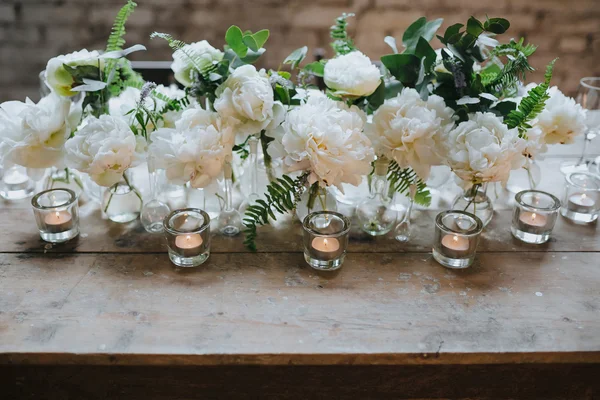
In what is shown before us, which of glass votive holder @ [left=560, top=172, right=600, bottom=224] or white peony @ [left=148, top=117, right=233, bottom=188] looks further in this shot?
glass votive holder @ [left=560, top=172, right=600, bottom=224]

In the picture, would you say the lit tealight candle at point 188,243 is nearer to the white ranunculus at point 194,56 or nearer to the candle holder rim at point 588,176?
the white ranunculus at point 194,56

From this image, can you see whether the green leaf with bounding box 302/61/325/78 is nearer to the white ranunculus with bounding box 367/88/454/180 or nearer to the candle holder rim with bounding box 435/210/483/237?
the white ranunculus with bounding box 367/88/454/180

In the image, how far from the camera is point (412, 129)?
1036 millimetres

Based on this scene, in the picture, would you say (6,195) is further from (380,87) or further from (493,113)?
(493,113)

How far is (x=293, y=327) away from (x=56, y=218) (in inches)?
21.8

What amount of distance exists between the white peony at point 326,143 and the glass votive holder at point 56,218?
0.46 meters

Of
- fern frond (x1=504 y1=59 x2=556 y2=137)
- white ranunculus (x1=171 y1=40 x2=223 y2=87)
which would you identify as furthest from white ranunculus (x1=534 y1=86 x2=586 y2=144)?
white ranunculus (x1=171 y1=40 x2=223 y2=87)

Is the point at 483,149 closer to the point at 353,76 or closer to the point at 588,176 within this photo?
the point at 353,76

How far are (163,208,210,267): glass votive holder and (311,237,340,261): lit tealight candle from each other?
0.70ft

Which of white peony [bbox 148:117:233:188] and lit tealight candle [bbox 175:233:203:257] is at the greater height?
white peony [bbox 148:117:233:188]

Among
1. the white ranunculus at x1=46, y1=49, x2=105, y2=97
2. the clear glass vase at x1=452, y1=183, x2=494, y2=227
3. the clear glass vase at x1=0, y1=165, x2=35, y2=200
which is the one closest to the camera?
the white ranunculus at x1=46, y1=49, x2=105, y2=97

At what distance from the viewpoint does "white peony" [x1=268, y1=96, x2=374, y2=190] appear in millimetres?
996

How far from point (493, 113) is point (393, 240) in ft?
1.08

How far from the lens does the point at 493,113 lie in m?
1.12
